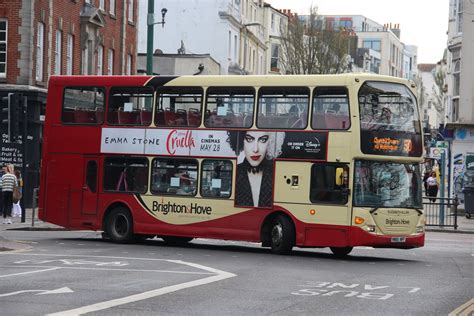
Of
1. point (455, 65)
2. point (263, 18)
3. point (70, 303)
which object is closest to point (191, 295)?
point (70, 303)

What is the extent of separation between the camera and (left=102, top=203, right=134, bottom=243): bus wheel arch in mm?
26703

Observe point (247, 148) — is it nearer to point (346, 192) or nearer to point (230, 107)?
point (230, 107)

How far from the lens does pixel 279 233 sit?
79.2 feet

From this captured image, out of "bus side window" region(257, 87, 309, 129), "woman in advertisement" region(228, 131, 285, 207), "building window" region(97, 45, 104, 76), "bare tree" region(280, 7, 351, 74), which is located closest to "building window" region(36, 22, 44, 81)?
"building window" region(97, 45, 104, 76)

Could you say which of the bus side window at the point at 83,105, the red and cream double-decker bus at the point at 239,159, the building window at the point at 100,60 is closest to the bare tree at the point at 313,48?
the building window at the point at 100,60

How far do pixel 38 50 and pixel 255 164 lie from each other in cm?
1932

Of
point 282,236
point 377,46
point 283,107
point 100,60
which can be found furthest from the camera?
point 377,46

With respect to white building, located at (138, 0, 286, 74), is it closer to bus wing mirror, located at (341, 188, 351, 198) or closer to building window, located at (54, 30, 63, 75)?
building window, located at (54, 30, 63, 75)

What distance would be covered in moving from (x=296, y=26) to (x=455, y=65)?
16.1m

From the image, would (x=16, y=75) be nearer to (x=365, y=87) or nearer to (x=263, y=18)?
(x=365, y=87)

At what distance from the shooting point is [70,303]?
45.4ft

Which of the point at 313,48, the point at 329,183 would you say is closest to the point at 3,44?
the point at 329,183

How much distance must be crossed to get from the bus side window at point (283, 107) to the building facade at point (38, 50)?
1401 cm

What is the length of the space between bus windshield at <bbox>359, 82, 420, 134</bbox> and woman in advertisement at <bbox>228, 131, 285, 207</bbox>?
188cm
